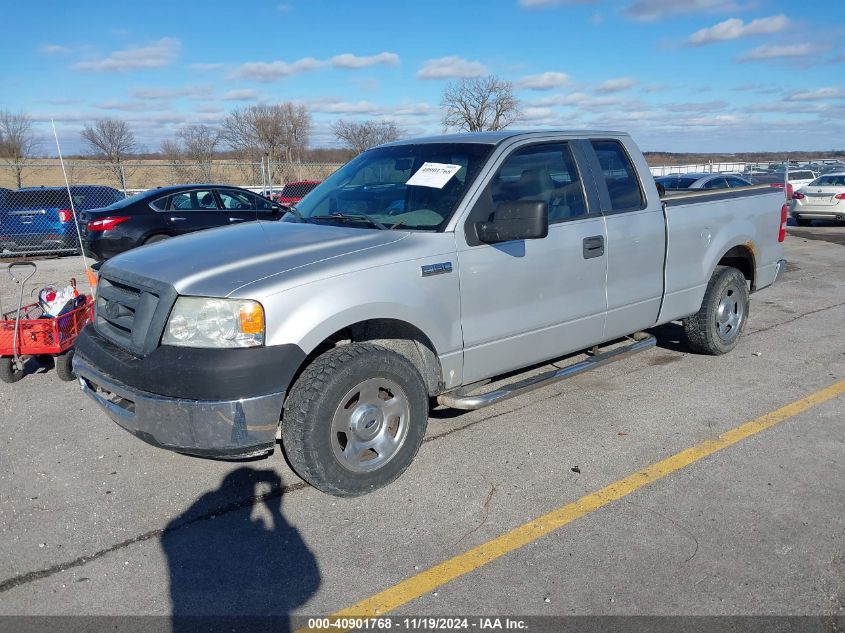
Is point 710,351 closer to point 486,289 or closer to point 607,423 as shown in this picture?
point 607,423

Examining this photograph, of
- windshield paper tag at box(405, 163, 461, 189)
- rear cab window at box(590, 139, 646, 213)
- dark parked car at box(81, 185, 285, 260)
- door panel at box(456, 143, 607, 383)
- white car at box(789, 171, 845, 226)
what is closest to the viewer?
door panel at box(456, 143, 607, 383)

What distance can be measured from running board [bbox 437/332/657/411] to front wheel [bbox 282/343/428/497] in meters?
0.33

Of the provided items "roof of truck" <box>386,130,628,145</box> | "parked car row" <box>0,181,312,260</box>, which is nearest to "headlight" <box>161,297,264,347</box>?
"roof of truck" <box>386,130,628,145</box>

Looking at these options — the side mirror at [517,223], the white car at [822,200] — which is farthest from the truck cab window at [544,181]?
the white car at [822,200]

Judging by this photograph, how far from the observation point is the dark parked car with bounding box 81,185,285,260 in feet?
36.9

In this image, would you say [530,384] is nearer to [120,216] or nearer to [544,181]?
[544,181]

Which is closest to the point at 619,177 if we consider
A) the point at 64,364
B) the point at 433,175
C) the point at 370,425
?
the point at 433,175

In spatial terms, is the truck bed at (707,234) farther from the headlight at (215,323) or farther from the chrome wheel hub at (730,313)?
the headlight at (215,323)

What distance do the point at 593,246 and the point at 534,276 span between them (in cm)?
61

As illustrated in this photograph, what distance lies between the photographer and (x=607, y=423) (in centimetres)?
469

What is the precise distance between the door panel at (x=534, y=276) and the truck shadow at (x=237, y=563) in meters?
1.45

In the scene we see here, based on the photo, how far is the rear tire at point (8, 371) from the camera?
18.4 feet

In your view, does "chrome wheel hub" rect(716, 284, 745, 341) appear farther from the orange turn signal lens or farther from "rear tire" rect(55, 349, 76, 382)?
"rear tire" rect(55, 349, 76, 382)

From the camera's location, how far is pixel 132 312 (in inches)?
145
